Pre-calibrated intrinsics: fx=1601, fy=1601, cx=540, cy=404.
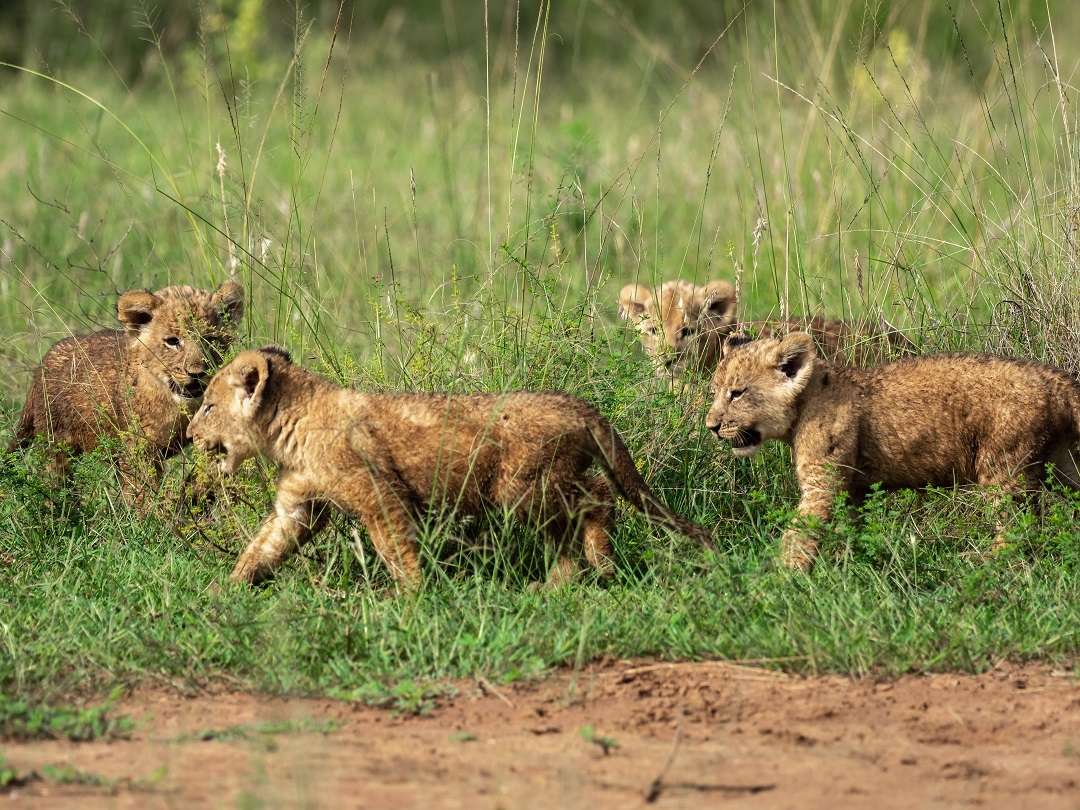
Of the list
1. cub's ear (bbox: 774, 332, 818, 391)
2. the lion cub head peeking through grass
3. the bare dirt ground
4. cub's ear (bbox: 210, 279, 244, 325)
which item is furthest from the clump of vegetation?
the lion cub head peeking through grass

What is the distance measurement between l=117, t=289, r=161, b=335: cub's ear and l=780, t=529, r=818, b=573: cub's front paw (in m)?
3.26

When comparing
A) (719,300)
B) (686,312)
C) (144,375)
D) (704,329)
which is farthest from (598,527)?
(719,300)

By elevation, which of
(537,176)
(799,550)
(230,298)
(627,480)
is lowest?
(799,550)

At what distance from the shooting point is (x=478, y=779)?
14.1 ft

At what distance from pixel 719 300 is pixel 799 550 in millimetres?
2978

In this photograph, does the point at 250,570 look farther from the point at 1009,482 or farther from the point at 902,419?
the point at 1009,482

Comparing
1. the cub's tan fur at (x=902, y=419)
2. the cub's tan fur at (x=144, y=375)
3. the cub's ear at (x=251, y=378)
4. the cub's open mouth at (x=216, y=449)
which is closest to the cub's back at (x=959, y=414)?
the cub's tan fur at (x=902, y=419)

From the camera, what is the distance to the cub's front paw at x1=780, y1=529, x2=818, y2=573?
6.07 meters

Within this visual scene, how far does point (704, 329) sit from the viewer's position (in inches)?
342

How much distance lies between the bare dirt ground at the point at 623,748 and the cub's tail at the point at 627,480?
0.89m

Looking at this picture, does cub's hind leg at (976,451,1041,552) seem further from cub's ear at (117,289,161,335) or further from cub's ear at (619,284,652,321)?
cub's ear at (117,289,161,335)

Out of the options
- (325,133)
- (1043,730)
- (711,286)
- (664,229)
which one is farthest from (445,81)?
(1043,730)

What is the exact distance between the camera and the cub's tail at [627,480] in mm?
6027

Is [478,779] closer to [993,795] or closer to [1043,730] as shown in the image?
[993,795]
